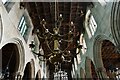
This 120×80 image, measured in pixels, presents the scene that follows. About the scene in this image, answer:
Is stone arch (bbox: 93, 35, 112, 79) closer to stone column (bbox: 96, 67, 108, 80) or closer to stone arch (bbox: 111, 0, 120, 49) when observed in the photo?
stone column (bbox: 96, 67, 108, 80)

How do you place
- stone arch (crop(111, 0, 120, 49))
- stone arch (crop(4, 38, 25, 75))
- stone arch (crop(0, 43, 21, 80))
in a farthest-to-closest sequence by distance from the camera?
stone arch (crop(0, 43, 21, 80)), stone arch (crop(4, 38, 25, 75)), stone arch (crop(111, 0, 120, 49))

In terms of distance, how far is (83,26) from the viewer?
1659 centimetres

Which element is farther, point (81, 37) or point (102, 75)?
point (81, 37)

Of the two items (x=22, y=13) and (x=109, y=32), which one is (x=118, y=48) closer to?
(x=109, y=32)

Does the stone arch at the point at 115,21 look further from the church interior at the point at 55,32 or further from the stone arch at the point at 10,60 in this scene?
the stone arch at the point at 10,60

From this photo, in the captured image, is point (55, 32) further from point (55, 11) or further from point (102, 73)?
point (55, 11)

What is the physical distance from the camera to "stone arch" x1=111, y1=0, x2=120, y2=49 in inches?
359

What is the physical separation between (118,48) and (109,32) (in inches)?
50.1

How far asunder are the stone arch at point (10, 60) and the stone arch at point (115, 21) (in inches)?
242

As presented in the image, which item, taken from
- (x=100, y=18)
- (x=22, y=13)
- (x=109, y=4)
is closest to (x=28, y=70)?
(x=22, y=13)

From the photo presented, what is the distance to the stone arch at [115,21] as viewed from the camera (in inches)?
359

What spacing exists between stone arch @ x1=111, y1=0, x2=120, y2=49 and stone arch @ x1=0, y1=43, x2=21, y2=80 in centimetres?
616

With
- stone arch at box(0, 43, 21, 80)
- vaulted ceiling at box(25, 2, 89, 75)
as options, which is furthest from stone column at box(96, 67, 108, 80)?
stone arch at box(0, 43, 21, 80)

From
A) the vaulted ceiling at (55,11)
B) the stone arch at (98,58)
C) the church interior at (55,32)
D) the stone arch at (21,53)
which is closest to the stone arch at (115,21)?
the church interior at (55,32)
